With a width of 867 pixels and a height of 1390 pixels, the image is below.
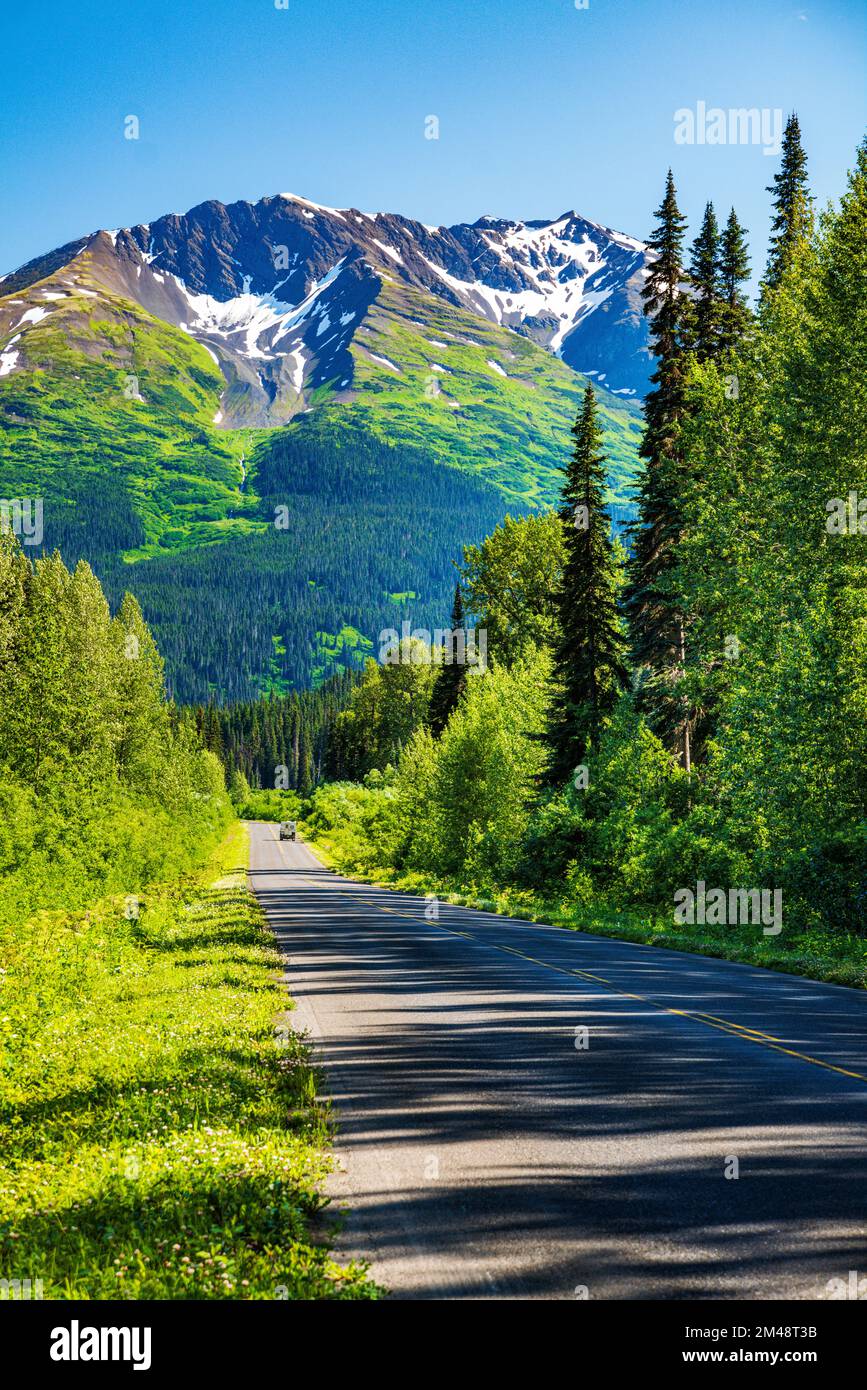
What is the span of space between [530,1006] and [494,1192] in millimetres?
7326

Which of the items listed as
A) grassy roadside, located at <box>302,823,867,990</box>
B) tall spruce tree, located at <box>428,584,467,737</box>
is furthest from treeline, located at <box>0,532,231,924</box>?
tall spruce tree, located at <box>428,584,467,737</box>

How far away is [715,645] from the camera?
2830 centimetres

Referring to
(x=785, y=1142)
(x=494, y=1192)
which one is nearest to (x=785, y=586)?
(x=785, y=1142)

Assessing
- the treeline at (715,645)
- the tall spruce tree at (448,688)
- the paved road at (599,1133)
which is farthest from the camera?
the tall spruce tree at (448,688)

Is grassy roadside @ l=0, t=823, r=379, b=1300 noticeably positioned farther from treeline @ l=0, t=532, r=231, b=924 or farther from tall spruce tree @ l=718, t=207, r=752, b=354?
tall spruce tree @ l=718, t=207, r=752, b=354

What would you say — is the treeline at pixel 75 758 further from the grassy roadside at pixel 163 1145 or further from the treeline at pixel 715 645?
the treeline at pixel 715 645

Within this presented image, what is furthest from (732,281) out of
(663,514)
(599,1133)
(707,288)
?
(599,1133)

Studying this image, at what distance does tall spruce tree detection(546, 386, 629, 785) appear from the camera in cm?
3569

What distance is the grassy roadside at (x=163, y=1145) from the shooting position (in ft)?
17.9

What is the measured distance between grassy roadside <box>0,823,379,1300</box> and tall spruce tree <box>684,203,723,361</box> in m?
28.0

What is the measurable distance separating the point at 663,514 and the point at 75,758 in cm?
2301

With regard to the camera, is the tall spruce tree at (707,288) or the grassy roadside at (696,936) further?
the tall spruce tree at (707,288)

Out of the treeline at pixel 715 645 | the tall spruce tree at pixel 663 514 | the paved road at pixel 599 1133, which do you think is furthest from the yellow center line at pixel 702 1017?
the tall spruce tree at pixel 663 514

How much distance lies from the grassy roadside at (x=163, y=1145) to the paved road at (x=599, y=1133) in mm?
427
